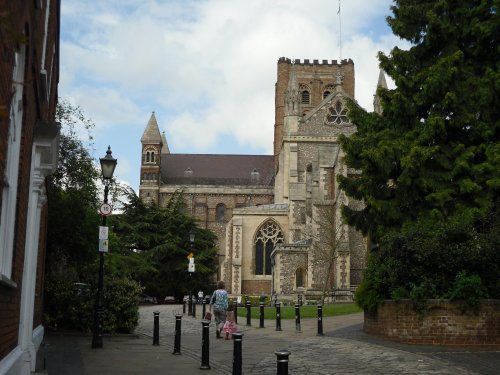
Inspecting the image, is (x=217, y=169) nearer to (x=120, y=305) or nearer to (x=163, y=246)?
(x=163, y=246)

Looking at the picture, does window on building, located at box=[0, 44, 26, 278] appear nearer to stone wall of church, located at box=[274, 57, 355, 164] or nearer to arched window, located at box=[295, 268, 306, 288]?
arched window, located at box=[295, 268, 306, 288]

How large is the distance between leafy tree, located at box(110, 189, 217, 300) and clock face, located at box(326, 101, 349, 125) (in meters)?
15.3

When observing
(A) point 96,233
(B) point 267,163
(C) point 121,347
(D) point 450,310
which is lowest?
(C) point 121,347

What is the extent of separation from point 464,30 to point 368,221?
610 centimetres

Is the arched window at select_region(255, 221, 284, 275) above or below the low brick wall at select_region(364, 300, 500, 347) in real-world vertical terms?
above

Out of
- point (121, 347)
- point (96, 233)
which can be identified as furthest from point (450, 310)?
point (96, 233)

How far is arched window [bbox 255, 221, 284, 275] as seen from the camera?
178 ft

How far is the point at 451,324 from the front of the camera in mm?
13758

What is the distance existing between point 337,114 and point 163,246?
19602 millimetres

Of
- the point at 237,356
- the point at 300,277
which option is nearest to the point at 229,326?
the point at 237,356

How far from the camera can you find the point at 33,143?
8.17 metres

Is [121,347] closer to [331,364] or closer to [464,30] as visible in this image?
[331,364]

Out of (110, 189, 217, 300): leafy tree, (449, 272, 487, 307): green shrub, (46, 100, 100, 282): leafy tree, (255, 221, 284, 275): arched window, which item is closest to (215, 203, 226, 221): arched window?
(110, 189, 217, 300): leafy tree

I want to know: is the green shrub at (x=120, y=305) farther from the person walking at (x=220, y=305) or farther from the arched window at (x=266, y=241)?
the arched window at (x=266, y=241)
